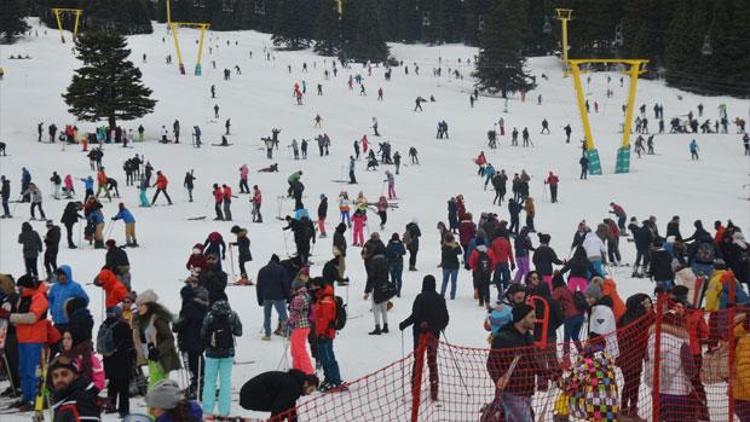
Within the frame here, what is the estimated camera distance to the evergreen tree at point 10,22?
7875cm

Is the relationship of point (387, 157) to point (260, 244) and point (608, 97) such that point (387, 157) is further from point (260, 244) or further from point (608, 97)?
point (608, 97)

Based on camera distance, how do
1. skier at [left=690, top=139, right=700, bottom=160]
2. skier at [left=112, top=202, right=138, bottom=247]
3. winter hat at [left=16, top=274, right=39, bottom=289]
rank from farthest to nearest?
1. skier at [left=690, top=139, right=700, bottom=160]
2. skier at [left=112, top=202, right=138, bottom=247]
3. winter hat at [left=16, top=274, right=39, bottom=289]

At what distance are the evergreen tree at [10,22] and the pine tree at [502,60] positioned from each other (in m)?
43.1

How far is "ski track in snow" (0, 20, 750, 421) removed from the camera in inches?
665

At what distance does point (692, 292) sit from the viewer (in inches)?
471

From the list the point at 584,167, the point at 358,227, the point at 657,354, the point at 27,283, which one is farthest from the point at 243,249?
the point at 584,167

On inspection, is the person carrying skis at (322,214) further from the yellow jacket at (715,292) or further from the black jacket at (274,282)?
the yellow jacket at (715,292)

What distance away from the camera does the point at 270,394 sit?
568 centimetres

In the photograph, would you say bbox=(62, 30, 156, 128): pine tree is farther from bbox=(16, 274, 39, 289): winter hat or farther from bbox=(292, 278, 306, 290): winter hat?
bbox=(16, 274, 39, 289): winter hat

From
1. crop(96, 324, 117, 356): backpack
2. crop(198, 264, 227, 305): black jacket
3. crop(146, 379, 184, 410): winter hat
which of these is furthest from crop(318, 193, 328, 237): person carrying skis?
crop(146, 379, 184, 410): winter hat

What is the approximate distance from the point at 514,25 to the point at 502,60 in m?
5.01

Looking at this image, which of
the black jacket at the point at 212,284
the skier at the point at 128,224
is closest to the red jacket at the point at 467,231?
the black jacket at the point at 212,284

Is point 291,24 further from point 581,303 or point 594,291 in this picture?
point 594,291

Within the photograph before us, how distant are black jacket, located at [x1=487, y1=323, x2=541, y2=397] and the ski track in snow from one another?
3.53m
